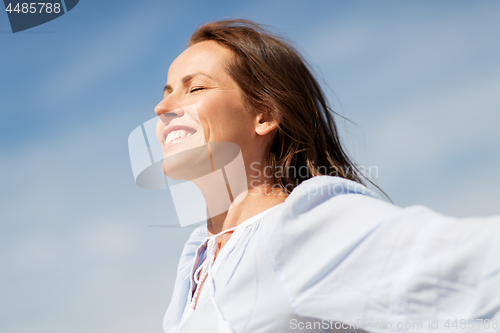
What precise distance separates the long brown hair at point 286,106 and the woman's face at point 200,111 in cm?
8

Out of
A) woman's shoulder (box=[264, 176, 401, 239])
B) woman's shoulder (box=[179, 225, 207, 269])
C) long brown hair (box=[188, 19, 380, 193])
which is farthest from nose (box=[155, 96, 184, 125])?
woman's shoulder (box=[264, 176, 401, 239])

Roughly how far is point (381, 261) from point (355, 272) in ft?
0.28

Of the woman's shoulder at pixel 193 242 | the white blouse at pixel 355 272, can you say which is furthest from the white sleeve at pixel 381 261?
the woman's shoulder at pixel 193 242

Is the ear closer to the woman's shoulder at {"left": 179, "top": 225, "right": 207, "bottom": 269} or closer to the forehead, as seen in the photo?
the forehead

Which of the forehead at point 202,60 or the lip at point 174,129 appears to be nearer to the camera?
the lip at point 174,129

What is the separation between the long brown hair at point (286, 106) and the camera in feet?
6.65

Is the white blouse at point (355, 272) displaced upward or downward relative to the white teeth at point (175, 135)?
downward

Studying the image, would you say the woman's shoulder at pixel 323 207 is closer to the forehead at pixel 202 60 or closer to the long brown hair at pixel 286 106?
the long brown hair at pixel 286 106

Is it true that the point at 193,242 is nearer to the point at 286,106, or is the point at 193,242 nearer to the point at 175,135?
the point at 175,135

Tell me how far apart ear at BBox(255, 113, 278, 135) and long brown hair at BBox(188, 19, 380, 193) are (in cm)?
3

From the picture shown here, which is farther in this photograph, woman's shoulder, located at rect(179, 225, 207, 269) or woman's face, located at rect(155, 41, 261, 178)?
woman's shoulder, located at rect(179, 225, 207, 269)

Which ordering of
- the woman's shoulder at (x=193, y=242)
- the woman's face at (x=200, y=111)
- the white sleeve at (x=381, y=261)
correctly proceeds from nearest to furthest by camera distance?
the white sleeve at (x=381, y=261), the woman's face at (x=200, y=111), the woman's shoulder at (x=193, y=242)

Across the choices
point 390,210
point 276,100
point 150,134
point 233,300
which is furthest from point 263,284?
point 150,134

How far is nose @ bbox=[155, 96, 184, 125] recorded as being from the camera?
1950mm
